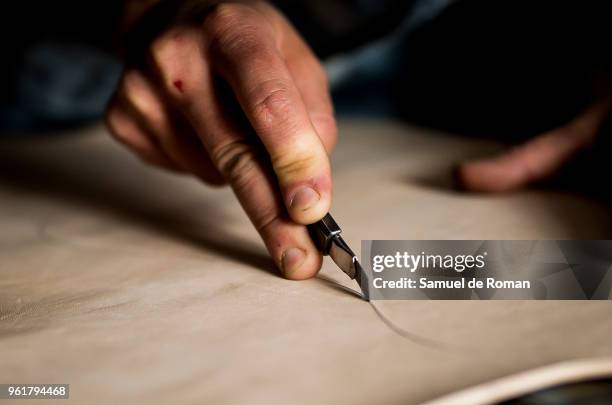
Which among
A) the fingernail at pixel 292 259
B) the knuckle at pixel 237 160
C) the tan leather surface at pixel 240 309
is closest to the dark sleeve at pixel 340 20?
the tan leather surface at pixel 240 309

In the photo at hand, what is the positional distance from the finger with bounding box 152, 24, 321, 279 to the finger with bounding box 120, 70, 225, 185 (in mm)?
52

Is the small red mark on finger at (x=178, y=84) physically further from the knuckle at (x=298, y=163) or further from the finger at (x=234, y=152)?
the knuckle at (x=298, y=163)

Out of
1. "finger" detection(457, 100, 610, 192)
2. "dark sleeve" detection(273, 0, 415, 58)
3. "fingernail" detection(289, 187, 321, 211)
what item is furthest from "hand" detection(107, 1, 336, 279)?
"dark sleeve" detection(273, 0, 415, 58)

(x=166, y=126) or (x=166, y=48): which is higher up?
(x=166, y=48)

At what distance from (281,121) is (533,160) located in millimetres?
435

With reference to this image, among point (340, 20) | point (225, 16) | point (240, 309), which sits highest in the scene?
point (225, 16)

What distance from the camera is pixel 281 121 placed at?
62 centimetres

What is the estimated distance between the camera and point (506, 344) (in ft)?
1.61

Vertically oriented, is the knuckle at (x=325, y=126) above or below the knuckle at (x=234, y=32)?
below

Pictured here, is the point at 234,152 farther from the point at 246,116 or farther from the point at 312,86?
the point at 312,86

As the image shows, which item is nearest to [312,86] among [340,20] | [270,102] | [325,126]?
[325,126]

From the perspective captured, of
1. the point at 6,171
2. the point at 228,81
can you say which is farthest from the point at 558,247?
the point at 6,171

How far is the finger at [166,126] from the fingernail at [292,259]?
0.23 metres

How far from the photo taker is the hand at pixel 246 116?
0.62 metres
